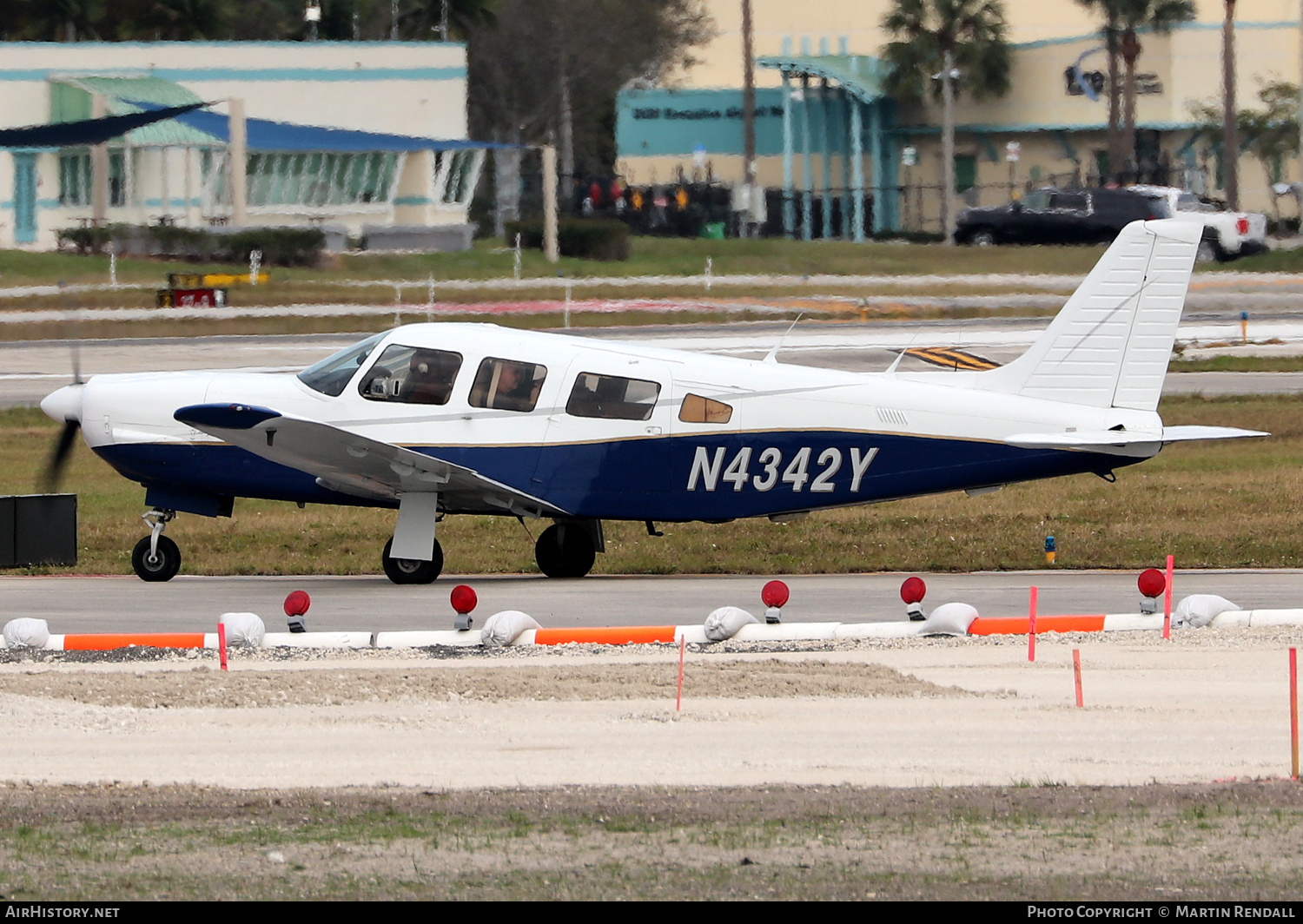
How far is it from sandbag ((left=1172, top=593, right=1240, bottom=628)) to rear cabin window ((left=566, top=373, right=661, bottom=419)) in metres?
4.62

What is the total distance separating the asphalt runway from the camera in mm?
14375

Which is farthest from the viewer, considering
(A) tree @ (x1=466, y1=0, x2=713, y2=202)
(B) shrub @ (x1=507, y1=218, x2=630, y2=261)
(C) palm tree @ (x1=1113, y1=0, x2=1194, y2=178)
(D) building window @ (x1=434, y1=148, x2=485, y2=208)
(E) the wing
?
(A) tree @ (x1=466, y1=0, x2=713, y2=202)

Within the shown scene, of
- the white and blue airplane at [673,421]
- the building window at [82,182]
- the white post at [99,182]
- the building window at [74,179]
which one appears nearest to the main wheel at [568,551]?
the white and blue airplane at [673,421]

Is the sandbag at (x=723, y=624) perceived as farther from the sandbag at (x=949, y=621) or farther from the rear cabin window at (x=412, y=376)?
the rear cabin window at (x=412, y=376)

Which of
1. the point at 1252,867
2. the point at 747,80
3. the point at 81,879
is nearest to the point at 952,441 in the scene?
the point at 1252,867

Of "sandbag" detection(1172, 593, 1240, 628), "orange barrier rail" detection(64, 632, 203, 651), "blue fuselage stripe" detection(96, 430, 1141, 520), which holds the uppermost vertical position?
"blue fuselage stripe" detection(96, 430, 1141, 520)

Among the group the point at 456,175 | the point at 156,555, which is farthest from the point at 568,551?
the point at 456,175

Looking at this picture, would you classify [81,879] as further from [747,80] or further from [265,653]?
[747,80]

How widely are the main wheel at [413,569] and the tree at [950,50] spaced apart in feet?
177

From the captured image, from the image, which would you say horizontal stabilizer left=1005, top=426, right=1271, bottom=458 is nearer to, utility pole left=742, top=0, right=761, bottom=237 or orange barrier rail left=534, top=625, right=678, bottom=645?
orange barrier rail left=534, top=625, right=678, bottom=645

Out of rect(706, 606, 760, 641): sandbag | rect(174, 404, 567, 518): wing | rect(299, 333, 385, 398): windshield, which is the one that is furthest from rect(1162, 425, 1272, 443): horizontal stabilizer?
rect(299, 333, 385, 398): windshield

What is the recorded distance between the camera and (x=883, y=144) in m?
71.8

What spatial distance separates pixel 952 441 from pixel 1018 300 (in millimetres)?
23230

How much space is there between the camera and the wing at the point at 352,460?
14.9 meters
